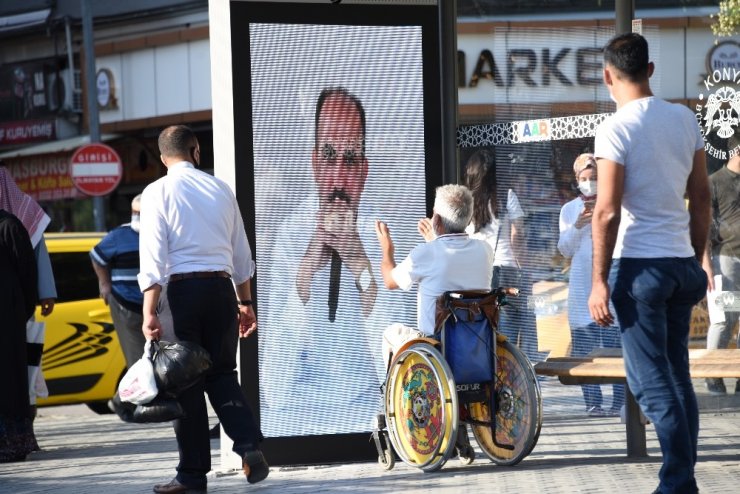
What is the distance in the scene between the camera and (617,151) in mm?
5719

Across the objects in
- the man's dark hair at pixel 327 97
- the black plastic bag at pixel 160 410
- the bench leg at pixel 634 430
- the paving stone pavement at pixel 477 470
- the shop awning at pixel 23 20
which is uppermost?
the shop awning at pixel 23 20

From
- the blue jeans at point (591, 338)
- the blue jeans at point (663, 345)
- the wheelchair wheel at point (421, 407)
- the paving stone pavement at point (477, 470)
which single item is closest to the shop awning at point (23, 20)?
the paving stone pavement at point (477, 470)

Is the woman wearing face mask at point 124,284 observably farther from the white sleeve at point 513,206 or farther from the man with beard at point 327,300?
the white sleeve at point 513,206

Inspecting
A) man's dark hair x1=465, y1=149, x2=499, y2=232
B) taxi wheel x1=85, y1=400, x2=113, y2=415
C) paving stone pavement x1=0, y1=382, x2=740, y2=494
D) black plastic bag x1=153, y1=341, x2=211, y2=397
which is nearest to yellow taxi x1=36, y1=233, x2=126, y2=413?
taxi wheel x1=85, y1=400, x2=113, y2=415

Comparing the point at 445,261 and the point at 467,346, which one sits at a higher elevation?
the point at 445,261

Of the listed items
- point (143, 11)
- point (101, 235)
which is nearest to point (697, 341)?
point (101, 235)

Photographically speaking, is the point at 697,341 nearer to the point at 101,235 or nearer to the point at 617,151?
the point at 617,151

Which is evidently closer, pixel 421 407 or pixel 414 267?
pixel 421 407

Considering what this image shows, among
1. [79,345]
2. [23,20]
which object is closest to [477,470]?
[79,345]

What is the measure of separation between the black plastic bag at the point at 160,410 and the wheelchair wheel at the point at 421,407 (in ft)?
3.73

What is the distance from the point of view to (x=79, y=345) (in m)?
12.0

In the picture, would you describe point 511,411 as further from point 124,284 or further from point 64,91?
point 64,91

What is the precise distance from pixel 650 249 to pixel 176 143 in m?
2.52

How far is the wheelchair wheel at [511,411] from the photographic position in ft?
23.4
